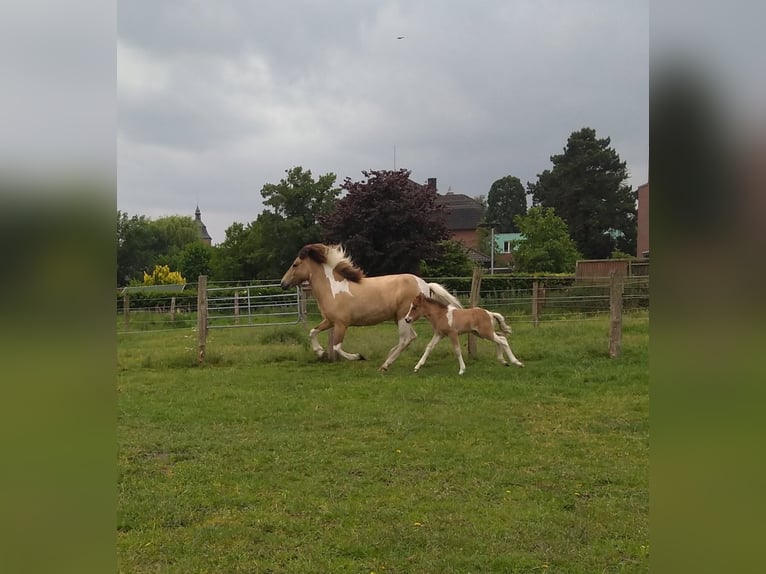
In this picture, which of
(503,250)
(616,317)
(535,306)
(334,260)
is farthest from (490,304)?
(503,250)

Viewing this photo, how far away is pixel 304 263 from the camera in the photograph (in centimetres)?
955

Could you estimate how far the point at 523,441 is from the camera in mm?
4898

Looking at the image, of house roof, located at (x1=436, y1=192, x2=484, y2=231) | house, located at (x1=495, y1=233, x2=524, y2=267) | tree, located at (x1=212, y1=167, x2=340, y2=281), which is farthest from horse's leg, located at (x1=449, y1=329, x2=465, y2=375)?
house roof, located at (x1=436, y1=192, x2=484, y2=231)

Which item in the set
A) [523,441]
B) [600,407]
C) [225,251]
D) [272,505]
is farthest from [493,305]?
[225,251]

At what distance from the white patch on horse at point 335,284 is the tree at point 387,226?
10706 mm

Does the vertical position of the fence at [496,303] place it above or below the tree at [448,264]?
below

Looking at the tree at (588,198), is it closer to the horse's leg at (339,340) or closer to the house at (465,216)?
the horse's leg at (339,340)

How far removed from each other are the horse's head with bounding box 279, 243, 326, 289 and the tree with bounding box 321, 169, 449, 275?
Answer: 10510mm

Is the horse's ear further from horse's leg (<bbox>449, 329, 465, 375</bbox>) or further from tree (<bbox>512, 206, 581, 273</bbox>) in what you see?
tree (<bbox>512, 206, 581, 273</bbox>)

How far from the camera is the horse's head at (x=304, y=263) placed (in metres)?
9.45

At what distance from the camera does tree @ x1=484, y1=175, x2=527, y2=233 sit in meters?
43.2

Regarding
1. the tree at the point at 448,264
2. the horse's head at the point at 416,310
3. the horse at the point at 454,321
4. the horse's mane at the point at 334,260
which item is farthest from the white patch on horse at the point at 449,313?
the tree at the point at 448,264
